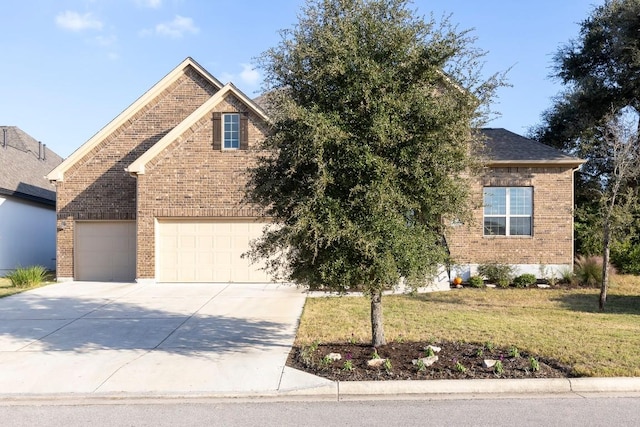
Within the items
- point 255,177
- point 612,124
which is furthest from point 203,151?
point 612,124

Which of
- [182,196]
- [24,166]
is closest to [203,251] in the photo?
[182,196]

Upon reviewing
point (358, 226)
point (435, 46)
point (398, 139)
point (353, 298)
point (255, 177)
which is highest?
point (435, 46)

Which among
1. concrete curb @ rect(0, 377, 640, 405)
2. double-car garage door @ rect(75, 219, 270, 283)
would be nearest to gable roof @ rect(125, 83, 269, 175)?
double-car garage door @ rect(75, 219, 270, 283)

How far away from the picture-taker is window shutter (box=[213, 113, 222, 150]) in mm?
15969

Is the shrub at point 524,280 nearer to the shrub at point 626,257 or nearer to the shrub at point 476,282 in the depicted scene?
the shrub at point 476,282

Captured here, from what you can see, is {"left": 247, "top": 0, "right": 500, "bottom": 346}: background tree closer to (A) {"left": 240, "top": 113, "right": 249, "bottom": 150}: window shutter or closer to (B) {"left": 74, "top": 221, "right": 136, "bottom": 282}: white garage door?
(A) {"left": 240, "top": 113, "right": 249, "bottom": 150}: window shutter

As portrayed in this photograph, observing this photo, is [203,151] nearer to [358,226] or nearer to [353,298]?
[353,298]

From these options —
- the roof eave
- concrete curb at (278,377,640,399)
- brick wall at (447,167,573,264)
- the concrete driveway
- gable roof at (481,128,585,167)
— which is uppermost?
gable roof at (481,128,585,167)

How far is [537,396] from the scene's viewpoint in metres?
6.14

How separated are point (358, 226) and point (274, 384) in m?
2.30

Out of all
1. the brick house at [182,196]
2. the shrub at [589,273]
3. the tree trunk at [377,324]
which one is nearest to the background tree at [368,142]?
the tree trunk at [377,324]

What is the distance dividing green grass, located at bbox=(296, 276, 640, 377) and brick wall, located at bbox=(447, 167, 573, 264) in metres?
1.85

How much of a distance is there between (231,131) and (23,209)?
1176cm

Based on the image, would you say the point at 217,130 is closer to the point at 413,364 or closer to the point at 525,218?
the point at 525,218
